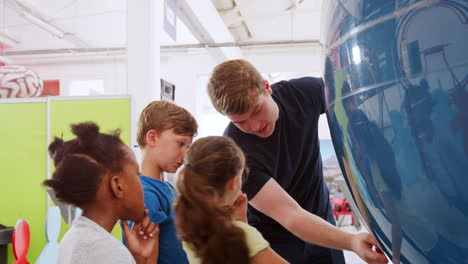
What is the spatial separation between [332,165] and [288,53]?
2.45 metres

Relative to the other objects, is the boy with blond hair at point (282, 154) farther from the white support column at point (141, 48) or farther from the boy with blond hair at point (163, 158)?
the white support column at point (141, 48)

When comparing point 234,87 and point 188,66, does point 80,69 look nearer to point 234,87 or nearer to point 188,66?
point 188,66

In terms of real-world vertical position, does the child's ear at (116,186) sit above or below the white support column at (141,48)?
below

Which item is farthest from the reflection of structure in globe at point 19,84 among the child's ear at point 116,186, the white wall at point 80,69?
the white wall at point 80,69

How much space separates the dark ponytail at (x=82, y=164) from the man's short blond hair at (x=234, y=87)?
1.04 feet

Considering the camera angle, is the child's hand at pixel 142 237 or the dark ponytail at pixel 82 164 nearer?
the dark ponytail at pixel 82 164

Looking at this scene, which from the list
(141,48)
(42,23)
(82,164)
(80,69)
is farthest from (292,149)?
(80,69)

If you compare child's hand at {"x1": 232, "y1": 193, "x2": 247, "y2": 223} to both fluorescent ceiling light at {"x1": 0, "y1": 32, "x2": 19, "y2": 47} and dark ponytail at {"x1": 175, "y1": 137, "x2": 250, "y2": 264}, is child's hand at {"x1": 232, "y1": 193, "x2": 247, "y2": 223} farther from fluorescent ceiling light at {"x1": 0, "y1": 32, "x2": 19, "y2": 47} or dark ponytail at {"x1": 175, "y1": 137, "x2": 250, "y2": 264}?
fluorescent ceiling light at {"x1": 0, "y1": 32, "x2": 19, "y2": 47}

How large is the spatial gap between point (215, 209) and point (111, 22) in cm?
659

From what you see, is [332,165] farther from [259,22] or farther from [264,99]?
[264,99]

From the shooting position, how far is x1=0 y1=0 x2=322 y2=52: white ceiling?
654cm

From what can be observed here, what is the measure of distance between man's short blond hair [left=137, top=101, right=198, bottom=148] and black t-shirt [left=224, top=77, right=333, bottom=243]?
170mm

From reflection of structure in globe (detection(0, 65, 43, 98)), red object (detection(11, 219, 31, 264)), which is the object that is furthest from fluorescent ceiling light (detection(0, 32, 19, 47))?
red object (detection(11, 219, 31, 264))

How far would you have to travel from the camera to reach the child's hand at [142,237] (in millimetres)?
1262
